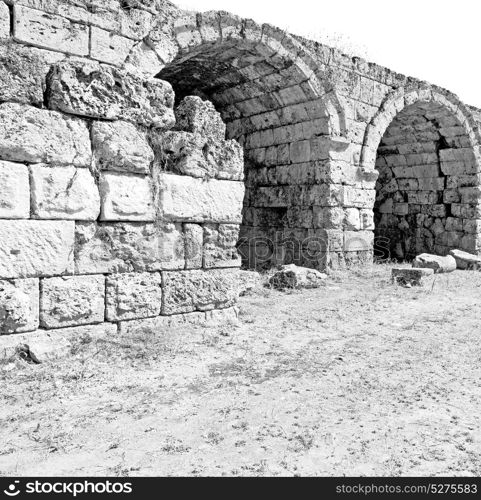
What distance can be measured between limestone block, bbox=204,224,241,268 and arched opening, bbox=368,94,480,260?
24.9 ft

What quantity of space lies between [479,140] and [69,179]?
430 inches

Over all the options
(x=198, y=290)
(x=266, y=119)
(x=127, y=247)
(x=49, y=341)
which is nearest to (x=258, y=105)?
(x=266, y=119)

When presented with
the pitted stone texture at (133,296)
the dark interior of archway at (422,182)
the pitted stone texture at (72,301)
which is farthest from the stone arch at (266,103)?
the pitted stone texture at (72,301)

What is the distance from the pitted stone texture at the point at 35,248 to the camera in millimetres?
3787

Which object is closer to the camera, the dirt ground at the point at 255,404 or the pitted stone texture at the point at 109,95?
the dirt ground at the point at 255,404

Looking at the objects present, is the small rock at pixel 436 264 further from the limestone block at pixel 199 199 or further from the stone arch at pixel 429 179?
the limestone block at pixel 199 199

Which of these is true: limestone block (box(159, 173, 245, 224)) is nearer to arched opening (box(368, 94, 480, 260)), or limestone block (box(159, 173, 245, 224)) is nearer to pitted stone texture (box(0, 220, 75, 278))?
pitted stone texture (box(0, 220, 75, 278))

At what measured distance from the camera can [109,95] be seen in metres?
4.28

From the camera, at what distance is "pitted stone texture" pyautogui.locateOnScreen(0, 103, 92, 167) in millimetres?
3756

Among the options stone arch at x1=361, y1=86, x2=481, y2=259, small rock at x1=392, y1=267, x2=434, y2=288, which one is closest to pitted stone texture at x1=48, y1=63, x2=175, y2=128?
small rock at x1=392, y1=267, x2=434, y2=288

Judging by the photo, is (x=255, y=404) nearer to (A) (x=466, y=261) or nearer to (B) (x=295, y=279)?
(B) (x=295, y=279)

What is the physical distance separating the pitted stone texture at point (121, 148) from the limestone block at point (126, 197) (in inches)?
3.1

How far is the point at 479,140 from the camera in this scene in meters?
12.1

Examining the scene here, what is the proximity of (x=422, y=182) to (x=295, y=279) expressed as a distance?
6591 mm
